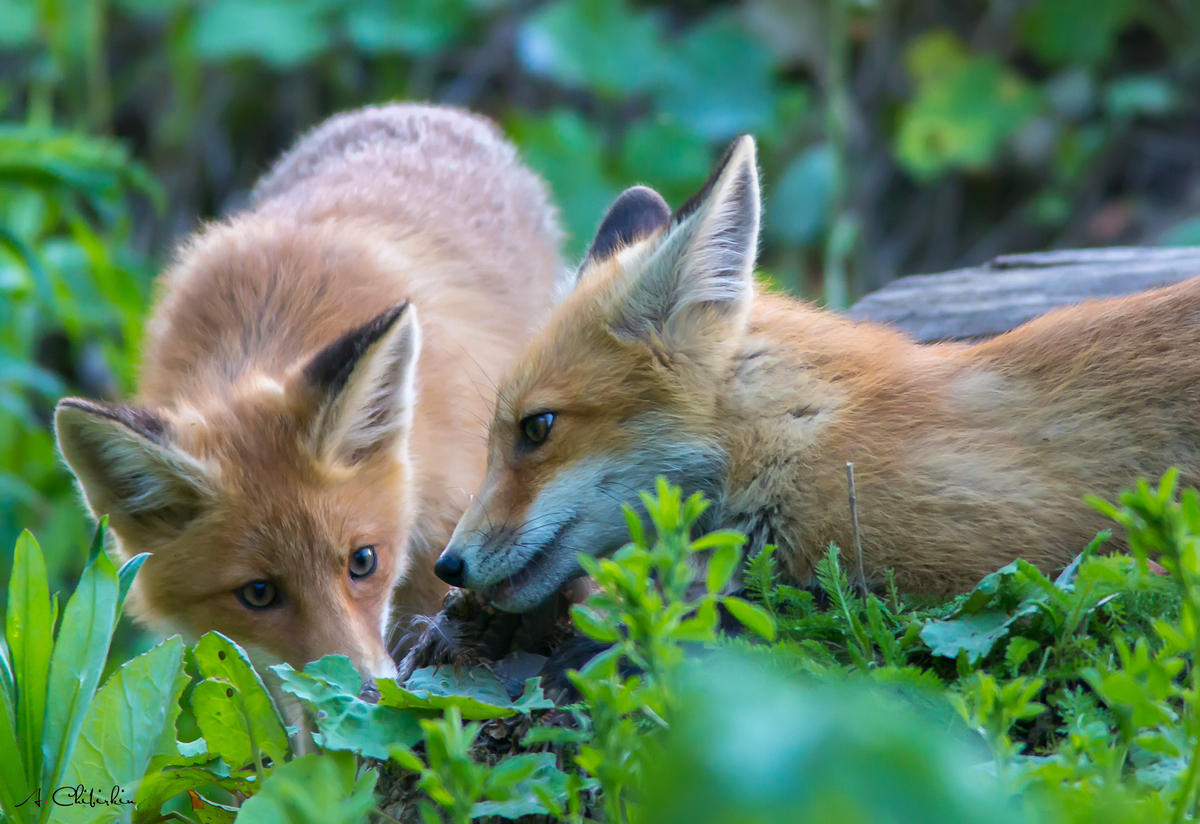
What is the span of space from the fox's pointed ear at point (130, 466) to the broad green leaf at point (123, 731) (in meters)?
1.06

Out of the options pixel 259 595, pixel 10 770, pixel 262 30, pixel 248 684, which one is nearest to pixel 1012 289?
pixel 259 595

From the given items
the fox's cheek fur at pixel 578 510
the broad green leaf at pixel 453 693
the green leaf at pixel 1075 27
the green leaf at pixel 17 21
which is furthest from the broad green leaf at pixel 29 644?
the green leaf at pixel 17 21

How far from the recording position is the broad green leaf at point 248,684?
5.65 ft

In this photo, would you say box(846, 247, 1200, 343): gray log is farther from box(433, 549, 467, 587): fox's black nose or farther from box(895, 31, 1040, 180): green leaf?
box(895, 31, 1040, 180): green leaf

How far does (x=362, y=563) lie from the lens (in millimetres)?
2926

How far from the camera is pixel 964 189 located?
22.9ft

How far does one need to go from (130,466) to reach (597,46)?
196 inches

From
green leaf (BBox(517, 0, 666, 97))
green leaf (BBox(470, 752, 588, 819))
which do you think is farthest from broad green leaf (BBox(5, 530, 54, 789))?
green leaf (BBox(517, 0, 666, 97))

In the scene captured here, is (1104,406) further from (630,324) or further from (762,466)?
(630,324)

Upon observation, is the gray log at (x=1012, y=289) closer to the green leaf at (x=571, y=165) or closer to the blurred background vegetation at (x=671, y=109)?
the blurred background vegetation at (x=671, y=109)

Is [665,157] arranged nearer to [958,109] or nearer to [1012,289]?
[958,109]

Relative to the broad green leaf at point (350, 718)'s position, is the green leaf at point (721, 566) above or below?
above

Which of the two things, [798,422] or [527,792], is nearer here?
[527,792]

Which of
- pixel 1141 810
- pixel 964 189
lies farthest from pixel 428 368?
pixel 964 189
